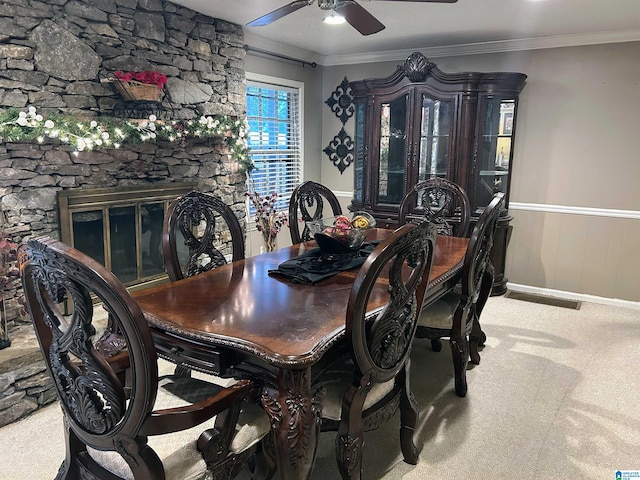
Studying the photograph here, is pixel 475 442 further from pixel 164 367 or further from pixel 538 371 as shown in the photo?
pixel 164 367

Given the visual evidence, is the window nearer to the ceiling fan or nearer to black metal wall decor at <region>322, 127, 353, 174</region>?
black metal wall decor at <region>322, 127, 353, 174</region>

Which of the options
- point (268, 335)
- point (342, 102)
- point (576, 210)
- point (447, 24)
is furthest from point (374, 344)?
point (342, 102)

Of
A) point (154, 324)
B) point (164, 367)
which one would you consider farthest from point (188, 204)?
point (164, 367)

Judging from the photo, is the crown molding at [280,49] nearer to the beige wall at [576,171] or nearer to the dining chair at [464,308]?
the beige wall at [576,171]

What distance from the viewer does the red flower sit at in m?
3.16

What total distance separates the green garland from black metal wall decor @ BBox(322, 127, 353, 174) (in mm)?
1654

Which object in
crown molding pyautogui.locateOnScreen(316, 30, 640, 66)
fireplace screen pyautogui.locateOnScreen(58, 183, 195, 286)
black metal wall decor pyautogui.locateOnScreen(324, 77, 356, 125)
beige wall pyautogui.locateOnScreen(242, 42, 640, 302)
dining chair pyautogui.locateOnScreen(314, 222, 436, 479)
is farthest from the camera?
black metal wall decor pyautogui.locateOnScreen(324, 77, 356, 125)

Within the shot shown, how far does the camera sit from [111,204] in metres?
3.36

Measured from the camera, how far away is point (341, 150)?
563 cm

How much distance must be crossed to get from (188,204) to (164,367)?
1.27 metres

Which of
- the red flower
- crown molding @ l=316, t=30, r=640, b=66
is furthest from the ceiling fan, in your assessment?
crown molding @ l=316, t=30, r=640, b=66

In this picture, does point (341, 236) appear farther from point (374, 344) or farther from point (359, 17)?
point (359, 17)

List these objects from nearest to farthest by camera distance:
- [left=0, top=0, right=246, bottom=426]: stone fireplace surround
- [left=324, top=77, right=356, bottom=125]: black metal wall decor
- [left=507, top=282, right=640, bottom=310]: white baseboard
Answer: [left=0, top=0, right=246, bottom=426]: stone fireplace surround → [left=507, top=282, right=640, bottom=310]: white baseboard → [left=324, top=77, right=356, bottom=125]: black metal wall decor

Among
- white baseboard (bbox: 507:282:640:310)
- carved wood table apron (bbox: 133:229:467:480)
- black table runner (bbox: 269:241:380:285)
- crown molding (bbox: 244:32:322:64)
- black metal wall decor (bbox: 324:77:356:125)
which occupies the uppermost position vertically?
crown molding (bbox: 244:32:322:64)
